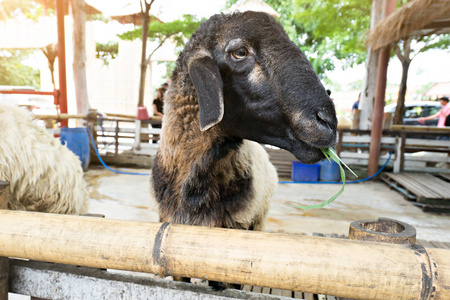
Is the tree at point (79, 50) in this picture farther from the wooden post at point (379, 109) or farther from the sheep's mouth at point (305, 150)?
the sheep's mouth at point (305, 150)

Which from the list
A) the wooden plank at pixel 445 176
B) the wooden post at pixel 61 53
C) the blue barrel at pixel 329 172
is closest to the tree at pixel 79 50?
the wooden post at pixel 61 53

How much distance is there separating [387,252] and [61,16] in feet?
31.6

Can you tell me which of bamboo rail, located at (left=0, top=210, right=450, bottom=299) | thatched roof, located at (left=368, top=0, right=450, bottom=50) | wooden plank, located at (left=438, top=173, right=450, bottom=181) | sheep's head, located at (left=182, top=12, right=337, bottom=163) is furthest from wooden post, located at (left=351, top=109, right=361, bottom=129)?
bamboo rail, located at (left=0, top=210, right=450, bottom=299)

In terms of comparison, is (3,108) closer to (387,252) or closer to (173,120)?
(173,120)

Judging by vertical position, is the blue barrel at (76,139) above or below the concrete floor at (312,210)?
above

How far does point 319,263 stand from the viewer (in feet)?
3.40

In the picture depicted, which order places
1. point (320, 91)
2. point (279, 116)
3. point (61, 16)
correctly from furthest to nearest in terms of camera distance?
point (61, 16) < point (279, 116) < point (320, 91)

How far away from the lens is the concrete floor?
511cm

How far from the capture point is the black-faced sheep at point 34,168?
226cm

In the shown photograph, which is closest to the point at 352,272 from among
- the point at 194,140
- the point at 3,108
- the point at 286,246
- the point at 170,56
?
the point at 286,246

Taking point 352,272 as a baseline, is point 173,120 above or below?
above

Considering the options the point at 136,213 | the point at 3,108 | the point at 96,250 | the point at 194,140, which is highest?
the point at 3,108

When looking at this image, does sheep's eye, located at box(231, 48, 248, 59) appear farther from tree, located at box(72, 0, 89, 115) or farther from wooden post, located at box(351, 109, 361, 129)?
tree, located at box(72, 0, 89, 115)

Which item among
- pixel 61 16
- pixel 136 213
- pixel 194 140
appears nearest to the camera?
pixel 194 140
